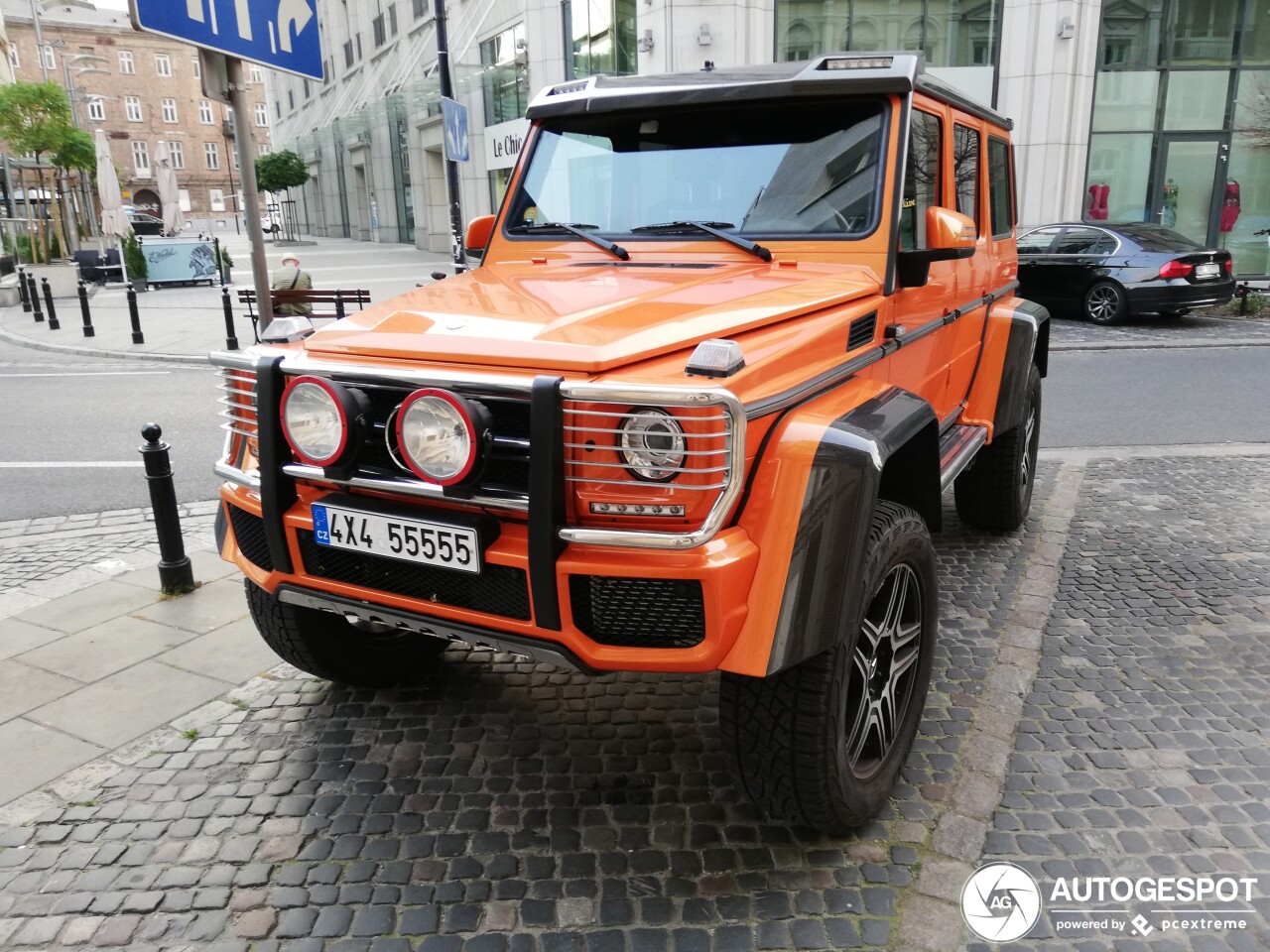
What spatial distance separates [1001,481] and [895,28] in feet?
57.4

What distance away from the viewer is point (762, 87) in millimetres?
3502

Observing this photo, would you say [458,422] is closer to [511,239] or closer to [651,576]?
[651,576]

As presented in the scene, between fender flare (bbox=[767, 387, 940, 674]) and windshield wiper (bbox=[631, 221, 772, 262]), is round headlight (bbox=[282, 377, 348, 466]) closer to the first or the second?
fender flare (bbox=[767, 387, 940, 674])

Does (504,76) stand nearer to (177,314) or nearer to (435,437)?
(177,314)

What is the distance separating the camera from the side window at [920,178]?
351cm

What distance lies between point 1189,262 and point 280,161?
46.0 m

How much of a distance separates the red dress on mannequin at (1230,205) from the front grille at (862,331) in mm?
20797

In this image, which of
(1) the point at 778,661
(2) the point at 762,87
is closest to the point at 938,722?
(1) the point at 778,661

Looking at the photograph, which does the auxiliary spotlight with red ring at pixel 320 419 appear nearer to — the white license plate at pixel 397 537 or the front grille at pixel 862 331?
the white license plate at pixel 397 537

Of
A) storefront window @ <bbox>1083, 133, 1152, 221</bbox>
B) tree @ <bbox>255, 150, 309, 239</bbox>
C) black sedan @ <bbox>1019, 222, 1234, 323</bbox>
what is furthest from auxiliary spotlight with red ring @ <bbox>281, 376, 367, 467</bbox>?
tree @ <bbox>255, 150, 309, 239</bbox>

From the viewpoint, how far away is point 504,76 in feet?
84.9

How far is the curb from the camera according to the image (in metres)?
13.8

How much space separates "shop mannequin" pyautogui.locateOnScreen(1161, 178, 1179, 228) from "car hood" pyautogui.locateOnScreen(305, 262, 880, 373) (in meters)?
20.3

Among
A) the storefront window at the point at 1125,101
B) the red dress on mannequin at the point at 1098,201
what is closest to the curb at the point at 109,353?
the red dress on mannequin at the point at 1098,201
